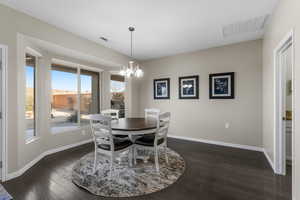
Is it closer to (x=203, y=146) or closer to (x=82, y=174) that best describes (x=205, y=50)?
(x=203, y=146)

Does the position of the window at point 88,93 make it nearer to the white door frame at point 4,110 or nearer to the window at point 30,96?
the window at point 30,96

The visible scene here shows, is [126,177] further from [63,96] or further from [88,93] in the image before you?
[88,93]

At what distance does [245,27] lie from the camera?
2836 mm

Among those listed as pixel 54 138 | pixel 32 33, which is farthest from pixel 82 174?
pixel 32 33

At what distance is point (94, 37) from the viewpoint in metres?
3.29

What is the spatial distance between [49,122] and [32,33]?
1896 millimetres

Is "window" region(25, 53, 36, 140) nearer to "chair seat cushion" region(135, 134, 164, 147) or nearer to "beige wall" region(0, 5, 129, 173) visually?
"beige wall" region(0, 5, 129, 173)

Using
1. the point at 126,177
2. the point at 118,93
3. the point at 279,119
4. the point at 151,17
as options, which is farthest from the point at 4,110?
the point at 279,119

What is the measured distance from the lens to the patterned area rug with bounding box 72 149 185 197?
194 cm

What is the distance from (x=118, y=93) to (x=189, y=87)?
2.42 metres

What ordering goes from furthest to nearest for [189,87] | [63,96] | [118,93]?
[118,93] → [189,87] → [63,96]

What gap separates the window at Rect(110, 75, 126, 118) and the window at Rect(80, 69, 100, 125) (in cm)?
53

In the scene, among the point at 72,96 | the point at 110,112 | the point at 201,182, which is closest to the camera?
the point at 201,182

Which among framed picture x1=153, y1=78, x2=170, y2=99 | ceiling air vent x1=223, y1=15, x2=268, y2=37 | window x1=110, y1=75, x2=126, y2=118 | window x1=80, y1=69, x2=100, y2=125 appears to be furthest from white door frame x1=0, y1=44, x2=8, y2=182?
ceiling air vent x1=223, y1=15, x2=268, y2=37
